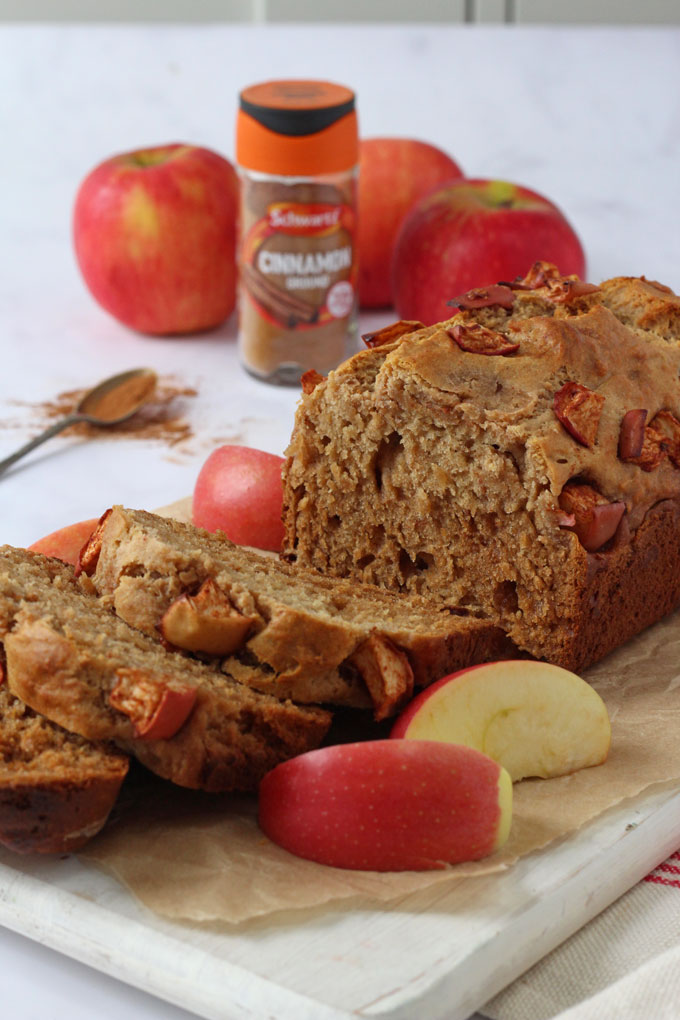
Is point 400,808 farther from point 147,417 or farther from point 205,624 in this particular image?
point 147,417

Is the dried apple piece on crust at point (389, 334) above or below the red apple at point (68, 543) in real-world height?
above

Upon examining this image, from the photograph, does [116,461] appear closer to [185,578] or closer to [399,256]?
[399,256]

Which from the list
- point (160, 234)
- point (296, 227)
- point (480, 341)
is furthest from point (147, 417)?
point (480, 341)

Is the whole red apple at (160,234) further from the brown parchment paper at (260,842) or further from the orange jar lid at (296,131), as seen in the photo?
the brown parchment paper at (260,842)

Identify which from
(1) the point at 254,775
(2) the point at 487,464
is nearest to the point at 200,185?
(2) the point at 487,464

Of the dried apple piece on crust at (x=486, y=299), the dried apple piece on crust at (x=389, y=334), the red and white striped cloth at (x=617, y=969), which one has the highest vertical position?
the dried apple piece on crust at (x=486, y=299)

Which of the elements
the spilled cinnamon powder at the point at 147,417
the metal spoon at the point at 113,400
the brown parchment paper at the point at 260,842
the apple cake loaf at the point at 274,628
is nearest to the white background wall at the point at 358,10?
the spilled cinnamon powder at the point at 147,417
